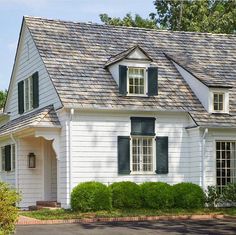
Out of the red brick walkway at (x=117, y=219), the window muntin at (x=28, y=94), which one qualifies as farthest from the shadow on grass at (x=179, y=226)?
the window muntin at (x=28, y=94)

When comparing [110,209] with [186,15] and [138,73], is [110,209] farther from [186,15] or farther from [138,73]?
[186,15]

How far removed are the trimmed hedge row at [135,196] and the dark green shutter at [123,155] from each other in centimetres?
80

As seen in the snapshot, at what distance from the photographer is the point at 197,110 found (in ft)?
79.8

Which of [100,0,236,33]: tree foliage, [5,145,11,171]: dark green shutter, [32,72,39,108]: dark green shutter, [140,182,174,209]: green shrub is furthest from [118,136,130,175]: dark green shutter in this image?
[100,0,236,33]: tree foliage

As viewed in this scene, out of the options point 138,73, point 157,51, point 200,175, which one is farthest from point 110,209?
point 157,51

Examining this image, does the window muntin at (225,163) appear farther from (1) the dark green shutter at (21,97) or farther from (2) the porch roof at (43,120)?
(1) the dark green shutter at (21,97)

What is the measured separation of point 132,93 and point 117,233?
8.77 m

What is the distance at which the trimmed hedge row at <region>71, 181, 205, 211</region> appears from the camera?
21578mm

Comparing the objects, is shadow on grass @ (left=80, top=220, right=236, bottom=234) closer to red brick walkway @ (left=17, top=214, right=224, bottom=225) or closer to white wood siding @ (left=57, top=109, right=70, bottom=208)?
red brick walkway @ (left=17, top=214, right=224, bottom=225)

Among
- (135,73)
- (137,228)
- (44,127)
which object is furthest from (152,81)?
(137,228)

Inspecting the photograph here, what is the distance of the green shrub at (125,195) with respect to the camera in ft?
72.4

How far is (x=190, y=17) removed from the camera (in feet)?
156

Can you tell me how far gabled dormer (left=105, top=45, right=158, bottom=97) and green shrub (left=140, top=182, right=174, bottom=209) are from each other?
3.71 metres

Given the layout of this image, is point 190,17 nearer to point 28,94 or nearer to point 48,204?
point 28,94
